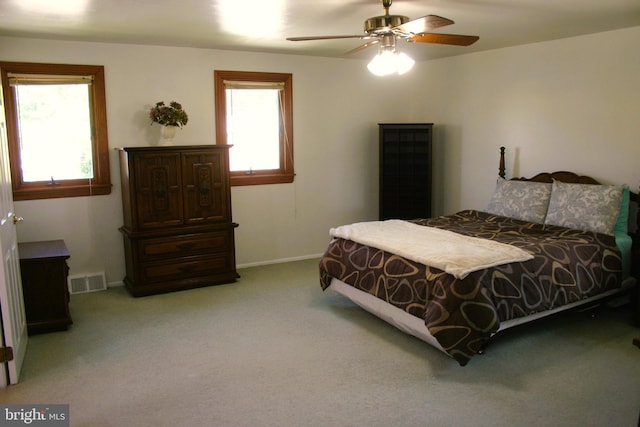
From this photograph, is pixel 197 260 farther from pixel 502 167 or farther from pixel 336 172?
pixel 502 167

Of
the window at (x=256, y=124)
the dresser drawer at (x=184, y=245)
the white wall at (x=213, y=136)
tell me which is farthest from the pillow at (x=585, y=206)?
the dresser drawer at (x=184, y=245)

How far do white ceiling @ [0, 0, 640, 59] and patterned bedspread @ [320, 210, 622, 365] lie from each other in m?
1.62

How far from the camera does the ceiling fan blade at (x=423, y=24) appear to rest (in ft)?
9.41

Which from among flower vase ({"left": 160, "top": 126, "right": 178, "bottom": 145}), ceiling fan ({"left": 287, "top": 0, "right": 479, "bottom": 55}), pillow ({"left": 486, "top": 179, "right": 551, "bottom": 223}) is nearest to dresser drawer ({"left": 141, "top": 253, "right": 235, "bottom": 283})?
flower vase ({"left": 160, "top": 126, "right": 178, "bottom": 145})

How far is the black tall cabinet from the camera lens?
587 cm

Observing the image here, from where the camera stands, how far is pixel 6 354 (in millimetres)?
3004

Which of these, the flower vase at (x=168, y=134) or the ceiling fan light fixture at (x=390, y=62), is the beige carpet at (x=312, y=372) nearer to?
the flower vase at (x=168, y=134)

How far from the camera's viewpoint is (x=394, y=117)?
631cm

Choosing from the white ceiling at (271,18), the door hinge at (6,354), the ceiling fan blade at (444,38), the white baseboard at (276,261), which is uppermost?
the white ceiling at (271,18)

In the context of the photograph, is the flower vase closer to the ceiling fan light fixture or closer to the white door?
the white door

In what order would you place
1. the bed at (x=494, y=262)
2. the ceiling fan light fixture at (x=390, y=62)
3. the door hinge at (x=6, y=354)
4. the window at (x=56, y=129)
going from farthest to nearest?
1. the window at (x=56, y=129)
2. the ceiling fan light fixture at (x=390, y=62)
3. the bed at (x=494, y=262)
4. the door hinge at (x=6, y=354)

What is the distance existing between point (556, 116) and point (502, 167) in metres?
0.70

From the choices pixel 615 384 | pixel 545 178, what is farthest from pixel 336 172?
pixel 615 384

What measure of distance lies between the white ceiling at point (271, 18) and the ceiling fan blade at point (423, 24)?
0.28 meters
